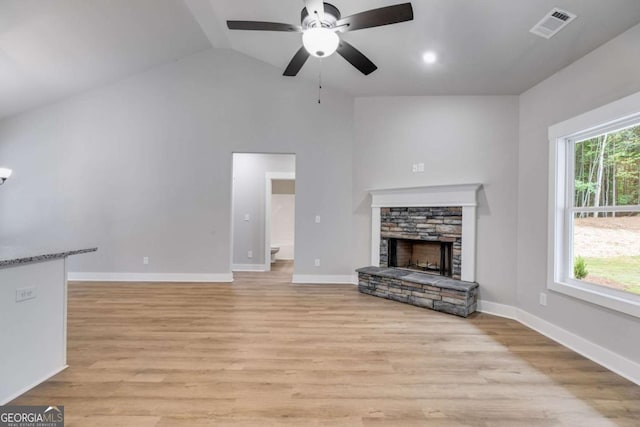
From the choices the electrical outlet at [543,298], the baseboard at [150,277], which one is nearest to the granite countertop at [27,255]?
the baseboard at [150,277]

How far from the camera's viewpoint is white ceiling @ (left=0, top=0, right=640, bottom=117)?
2.44 metres

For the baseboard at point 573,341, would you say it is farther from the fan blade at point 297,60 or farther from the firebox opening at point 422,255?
the fan blade at point 297,60

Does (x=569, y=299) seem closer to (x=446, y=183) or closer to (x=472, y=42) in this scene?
(x=446, y=183)

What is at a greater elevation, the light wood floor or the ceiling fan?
the ceiling fan

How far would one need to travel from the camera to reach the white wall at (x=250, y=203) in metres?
5.86

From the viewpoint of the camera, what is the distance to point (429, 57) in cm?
320

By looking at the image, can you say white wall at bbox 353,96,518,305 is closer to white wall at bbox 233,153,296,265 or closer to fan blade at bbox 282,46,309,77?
fan blade at bbox 282,46,309,77

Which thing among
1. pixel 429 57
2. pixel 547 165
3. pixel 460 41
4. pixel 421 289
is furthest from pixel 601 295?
pixel 429 57

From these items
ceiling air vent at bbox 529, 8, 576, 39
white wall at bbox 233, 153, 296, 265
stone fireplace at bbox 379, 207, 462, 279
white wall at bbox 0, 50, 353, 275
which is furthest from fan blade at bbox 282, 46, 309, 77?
white wall at bbox 233, 153, 296, 265

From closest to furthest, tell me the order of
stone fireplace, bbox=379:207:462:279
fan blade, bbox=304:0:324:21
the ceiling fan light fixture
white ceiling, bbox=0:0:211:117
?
fan blade, bbox=304:0:324:21, the ceiling fan light fixture, white ceiling, bbox=0:0:211:117, stone fireplace, bbox=379:207:462:279

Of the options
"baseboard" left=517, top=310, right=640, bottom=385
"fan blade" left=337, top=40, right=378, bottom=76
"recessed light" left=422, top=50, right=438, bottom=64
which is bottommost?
"baseboard" left=517, top=310, right=640, bottom=385

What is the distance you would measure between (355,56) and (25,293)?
3.03 m

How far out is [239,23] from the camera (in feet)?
7.79

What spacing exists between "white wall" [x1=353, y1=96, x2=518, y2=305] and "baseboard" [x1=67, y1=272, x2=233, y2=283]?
93.3 inches
